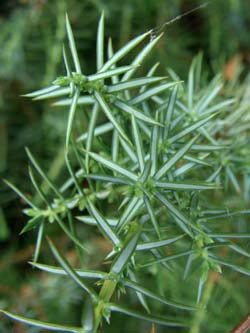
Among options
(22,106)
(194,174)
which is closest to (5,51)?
(22,106)

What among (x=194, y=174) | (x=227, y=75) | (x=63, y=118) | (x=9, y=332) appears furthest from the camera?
(x=227, y=75)

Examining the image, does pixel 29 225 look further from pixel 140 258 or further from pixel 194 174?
pixel 140 258

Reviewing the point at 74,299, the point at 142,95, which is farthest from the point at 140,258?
the point at 142,95

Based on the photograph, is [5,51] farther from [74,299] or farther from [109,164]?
[109,164]

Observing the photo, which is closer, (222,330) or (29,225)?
(29,225)

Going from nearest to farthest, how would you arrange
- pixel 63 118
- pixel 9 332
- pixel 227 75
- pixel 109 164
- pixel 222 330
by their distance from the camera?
pixel 109 164, pixel 9 332, pixel 222 330, pixel 63 118, pixel 227 75

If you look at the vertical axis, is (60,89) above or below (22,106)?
above

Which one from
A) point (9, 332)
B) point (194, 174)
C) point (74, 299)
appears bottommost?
point (74, 299)
